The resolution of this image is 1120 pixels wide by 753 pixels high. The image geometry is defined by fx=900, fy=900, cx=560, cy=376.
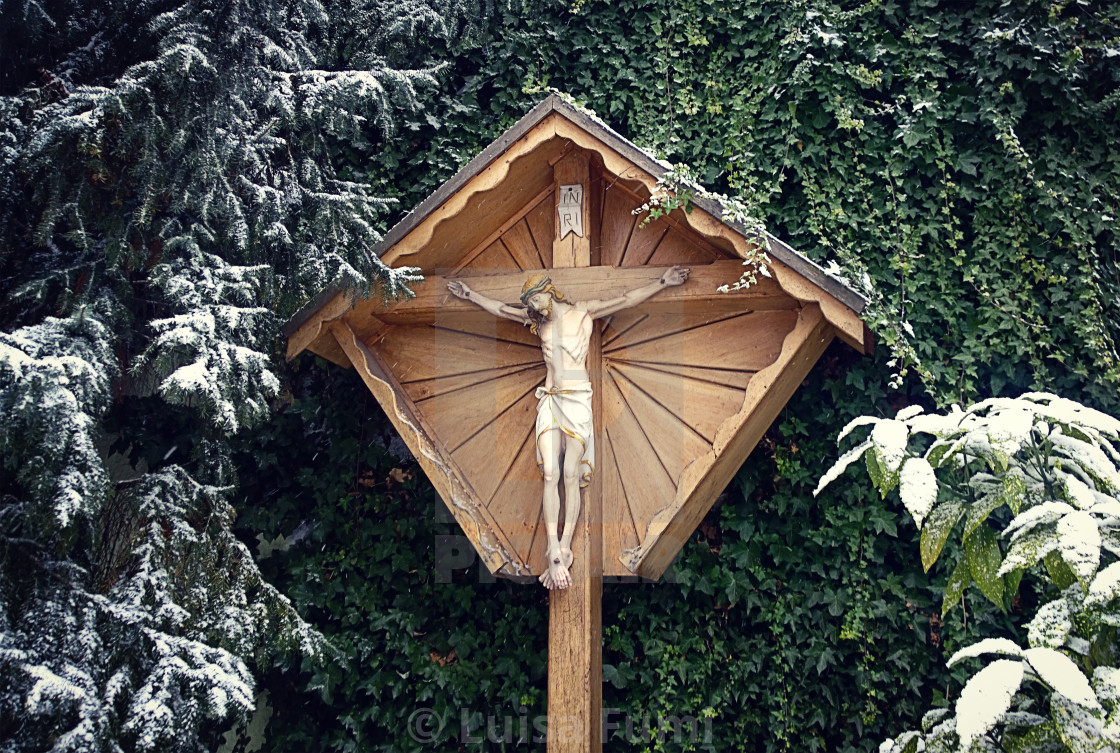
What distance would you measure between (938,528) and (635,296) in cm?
150

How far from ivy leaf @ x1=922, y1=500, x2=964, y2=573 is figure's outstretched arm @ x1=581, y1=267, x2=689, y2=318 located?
4.62 ft

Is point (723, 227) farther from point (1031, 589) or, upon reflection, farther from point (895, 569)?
point (1031, 589)

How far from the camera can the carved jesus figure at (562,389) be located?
2.89 metres

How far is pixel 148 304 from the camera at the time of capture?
290cm

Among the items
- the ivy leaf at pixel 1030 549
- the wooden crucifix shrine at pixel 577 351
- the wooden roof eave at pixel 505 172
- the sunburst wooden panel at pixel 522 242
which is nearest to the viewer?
the ivy leaf at pixel 1030 549

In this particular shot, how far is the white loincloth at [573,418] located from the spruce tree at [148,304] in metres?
0.64

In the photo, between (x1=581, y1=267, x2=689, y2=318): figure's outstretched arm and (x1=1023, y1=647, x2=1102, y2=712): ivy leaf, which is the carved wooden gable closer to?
(x1=581, y1=267, x2=689, y2=318): figure's outstretched arm

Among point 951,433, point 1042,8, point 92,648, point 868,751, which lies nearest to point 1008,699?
point 951,433

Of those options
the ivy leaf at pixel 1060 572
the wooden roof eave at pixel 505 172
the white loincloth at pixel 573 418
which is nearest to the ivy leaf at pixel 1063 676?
the ivy leaf at pixel 1060 572

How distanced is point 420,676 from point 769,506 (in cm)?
143

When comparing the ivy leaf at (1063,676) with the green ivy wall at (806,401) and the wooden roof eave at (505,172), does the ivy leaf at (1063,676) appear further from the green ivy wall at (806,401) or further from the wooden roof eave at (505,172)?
the wooden roof eave at (505,172)

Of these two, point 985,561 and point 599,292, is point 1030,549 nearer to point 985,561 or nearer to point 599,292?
point 985,561

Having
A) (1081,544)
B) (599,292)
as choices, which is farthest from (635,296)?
(1081,544)

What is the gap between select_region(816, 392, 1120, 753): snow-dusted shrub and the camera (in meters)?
1.48
